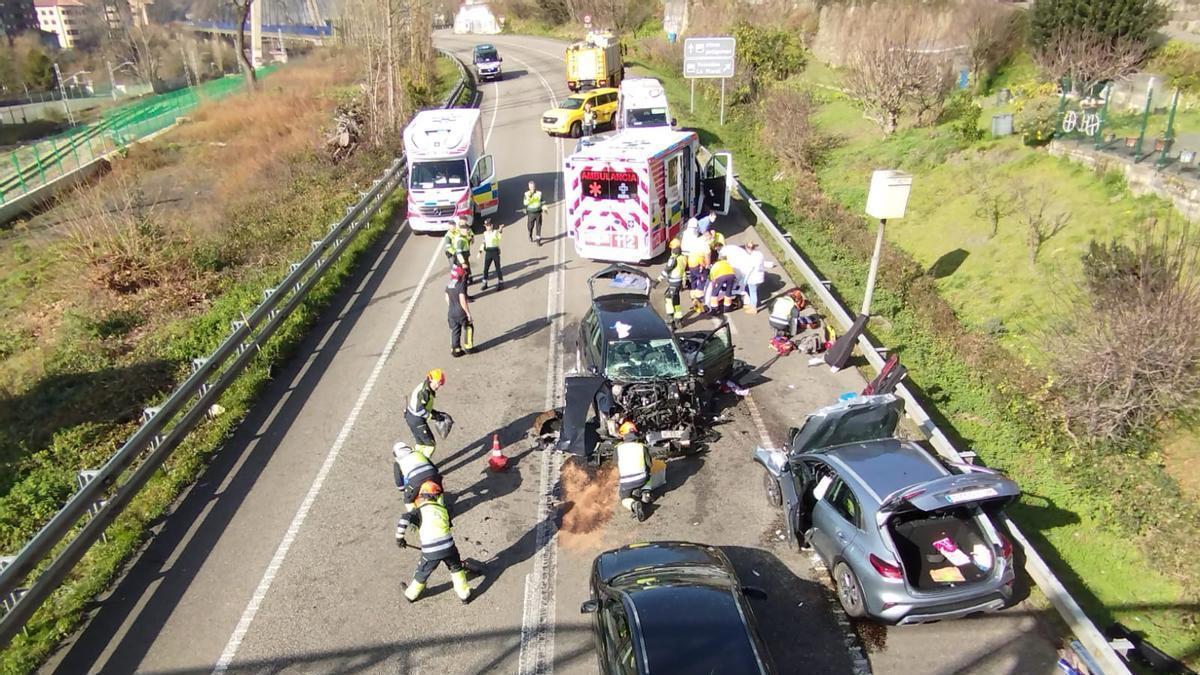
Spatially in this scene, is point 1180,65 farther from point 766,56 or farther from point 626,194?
point 766,56

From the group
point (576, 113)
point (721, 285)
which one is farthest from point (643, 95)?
point (721, 285)

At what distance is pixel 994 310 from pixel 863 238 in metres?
5.08

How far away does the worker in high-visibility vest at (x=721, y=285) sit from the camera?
1543 centimetres

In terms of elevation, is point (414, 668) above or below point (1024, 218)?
below

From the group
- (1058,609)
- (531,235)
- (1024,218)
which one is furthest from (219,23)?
(1058,609)

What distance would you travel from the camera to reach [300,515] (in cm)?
994

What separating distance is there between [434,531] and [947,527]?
5435 mm

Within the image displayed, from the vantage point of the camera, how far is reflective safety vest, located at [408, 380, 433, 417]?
10.5 metres

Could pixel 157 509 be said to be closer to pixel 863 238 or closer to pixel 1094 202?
pixel 863 238

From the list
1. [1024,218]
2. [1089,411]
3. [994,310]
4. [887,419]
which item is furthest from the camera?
[1024,218]

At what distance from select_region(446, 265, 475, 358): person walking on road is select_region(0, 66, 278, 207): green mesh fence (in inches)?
915

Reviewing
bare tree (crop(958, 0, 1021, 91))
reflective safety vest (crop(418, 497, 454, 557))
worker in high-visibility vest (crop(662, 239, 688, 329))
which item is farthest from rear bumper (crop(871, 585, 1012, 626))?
bare tree (crop(958, 0, 1021, 91))

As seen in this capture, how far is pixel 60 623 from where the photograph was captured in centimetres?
818

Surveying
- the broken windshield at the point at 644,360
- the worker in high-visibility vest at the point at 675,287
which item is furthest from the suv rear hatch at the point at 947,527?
the worker in high-visibility vest at the point at 675,287
